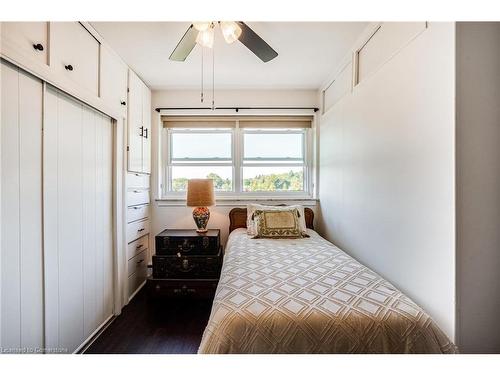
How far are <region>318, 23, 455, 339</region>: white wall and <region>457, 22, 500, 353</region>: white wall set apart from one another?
4 centimetres

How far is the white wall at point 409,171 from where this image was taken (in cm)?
103

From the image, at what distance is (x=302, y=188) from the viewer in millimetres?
3047

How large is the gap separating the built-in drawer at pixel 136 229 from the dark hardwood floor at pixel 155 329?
667mm

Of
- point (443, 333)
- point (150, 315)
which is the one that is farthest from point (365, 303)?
point (150, 315)

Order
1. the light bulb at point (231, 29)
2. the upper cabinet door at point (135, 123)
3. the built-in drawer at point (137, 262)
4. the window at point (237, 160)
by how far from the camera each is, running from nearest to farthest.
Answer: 1. the light bulb at point (231, 29)
2. the upper cabinet door at point (135, 123)
3. the built-in drawer at point (137, 262)
4. the window at point (237, 160)

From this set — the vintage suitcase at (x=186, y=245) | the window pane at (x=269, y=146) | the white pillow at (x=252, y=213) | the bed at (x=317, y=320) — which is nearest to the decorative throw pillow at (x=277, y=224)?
the white pillow at (x=252, y=213)

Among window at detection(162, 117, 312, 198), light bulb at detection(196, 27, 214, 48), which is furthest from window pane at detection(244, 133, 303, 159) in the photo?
light bulb at detection(196, 27, 214, 48)

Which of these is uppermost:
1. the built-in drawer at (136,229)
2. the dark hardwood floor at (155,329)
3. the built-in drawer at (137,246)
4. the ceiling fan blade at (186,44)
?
the ceiling fan blade at (186,44)

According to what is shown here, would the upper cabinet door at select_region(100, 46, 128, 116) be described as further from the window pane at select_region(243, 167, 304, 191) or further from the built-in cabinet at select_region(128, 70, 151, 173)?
the window pane at select_region(243, 167, 304, 191)

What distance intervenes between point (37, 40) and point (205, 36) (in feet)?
3.01

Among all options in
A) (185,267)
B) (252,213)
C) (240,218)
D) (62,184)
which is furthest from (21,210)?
(240,218)

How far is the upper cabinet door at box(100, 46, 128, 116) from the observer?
6.11 ft

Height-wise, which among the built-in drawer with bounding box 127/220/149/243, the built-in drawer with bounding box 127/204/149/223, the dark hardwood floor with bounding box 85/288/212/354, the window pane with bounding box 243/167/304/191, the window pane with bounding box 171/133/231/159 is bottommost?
the dark hardwood floor with bounding box 85/288/212/354

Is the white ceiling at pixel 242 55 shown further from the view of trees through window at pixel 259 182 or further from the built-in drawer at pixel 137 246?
the built-in drawer at pixel 137 246
